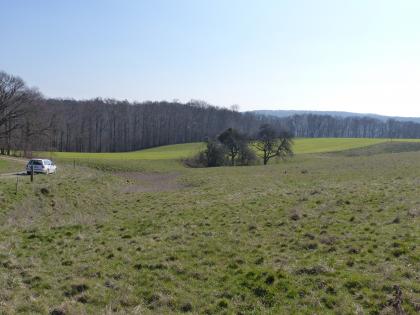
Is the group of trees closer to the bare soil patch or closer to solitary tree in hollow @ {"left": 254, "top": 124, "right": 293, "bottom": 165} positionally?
solitary tree in hollow @ {"left": 254, "top": 124, "right": 293, "bottom": 165}

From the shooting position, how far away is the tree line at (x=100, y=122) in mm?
55913

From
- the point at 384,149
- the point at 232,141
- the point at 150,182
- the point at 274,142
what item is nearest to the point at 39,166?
the point at 150,182

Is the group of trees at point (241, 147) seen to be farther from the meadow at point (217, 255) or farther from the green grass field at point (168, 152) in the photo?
the meadow at point (217, 255)

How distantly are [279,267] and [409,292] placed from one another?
10.3ft

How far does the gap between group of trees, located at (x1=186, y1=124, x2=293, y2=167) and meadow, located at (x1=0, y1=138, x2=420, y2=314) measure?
1658 inches

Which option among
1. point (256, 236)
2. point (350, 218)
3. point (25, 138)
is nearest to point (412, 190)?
point (350, 218)

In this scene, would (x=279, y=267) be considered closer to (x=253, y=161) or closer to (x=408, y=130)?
(x=253, y=161)

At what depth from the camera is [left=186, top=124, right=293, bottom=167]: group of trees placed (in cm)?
6531

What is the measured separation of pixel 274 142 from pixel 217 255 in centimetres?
5969

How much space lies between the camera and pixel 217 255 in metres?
11.8

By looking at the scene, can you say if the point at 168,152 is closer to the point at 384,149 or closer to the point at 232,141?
the point at 232,141

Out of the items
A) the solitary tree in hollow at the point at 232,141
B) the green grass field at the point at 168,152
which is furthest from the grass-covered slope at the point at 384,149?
the solitary tree in hollow at the point at 232,141

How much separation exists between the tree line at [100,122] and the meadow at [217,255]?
37.3 metres

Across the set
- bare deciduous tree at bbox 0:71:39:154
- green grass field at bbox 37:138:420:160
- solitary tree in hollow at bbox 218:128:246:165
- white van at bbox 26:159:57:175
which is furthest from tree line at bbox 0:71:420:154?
white van at bbox 26:159:57:175
